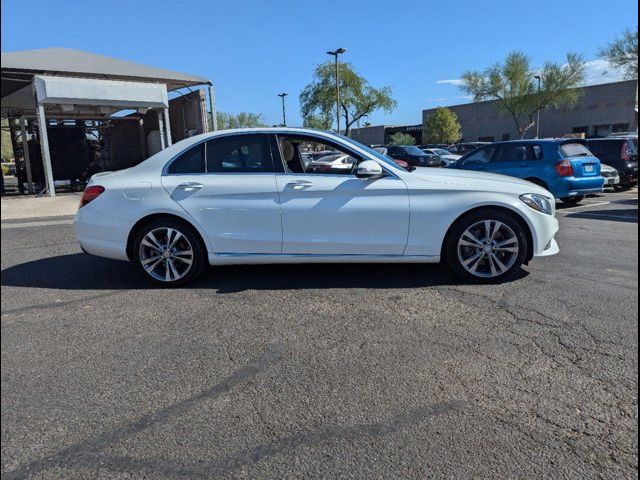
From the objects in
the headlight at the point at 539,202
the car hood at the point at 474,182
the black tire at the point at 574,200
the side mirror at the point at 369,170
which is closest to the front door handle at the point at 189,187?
the side mirror at the point at 369,170

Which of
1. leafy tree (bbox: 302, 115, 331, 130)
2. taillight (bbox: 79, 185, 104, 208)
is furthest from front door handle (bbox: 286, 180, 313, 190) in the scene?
leafy tree (bbox: 302, 115, 331, 130)

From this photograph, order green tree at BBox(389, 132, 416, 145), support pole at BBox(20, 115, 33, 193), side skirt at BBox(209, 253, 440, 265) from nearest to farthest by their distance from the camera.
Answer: side skirt at BBox(209, 253, 440, 265)
support pole at BBox(20, 115, 33, 193)
green tree at BBox(389, 132, 416, 145)

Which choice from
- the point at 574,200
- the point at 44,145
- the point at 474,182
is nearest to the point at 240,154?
the point at 474,182

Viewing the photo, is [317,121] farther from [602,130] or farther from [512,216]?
[512,216]

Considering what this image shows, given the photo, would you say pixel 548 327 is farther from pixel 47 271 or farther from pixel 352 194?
pixel 47 271

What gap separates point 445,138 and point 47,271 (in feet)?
182

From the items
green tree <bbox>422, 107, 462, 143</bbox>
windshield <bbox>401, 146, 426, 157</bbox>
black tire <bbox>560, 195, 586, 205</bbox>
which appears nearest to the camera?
black tire <bbox>560, 195, 586, 205</bbox>

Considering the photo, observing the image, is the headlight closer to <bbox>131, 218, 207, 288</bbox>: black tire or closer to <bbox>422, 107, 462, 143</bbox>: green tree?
<bbox>131, 218, 207, 288</bbox>: black tire

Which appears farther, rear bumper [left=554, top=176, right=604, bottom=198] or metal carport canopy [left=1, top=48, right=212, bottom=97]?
metal carport canopy [left=1, top=48, right=212, bottom=97]

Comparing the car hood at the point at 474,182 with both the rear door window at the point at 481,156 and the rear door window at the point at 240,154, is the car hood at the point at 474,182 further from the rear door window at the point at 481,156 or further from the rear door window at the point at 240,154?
the rear door window at the point at 481,156

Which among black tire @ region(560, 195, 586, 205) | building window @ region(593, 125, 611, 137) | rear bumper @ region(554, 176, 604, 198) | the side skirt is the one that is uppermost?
building window @ region(593, 125, 611, 137)

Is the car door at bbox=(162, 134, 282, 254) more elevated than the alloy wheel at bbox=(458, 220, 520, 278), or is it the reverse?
the car door at bbox=(162, 134, 282, 254)

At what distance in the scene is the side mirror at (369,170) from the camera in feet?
14.5

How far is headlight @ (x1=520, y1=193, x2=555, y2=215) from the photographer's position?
453cm
